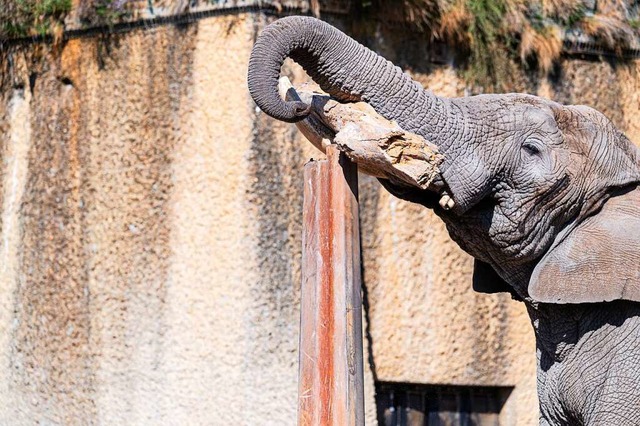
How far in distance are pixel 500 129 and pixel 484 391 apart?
150 inches

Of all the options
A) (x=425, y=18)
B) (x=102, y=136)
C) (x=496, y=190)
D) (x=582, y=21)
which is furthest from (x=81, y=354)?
(x=496, y=190)

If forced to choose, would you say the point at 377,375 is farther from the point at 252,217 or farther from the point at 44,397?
the point at 44,397

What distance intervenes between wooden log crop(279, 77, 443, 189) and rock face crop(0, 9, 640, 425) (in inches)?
121

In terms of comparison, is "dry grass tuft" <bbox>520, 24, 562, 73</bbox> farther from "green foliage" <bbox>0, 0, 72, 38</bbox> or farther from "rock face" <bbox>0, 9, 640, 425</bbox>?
"green foliage" <bbox>0, 0, 72, 38</bbox>

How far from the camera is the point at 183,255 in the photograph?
6.18 meters

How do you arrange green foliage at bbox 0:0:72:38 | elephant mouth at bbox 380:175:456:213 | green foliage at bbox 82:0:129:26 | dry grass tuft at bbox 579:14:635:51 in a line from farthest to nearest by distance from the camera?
1. dry grass tuft at bbox 579:14:635:51
2. green foliage at bbox 0:0:72:38
3. green foliage at bbox 82:0:129:26
4. elephant mouth at bbox 380:175:456:213

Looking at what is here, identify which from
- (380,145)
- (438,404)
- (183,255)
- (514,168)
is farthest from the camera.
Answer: (438,404)

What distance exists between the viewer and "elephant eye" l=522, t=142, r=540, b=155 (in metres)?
3.07

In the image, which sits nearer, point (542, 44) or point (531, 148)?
point (531, 148)

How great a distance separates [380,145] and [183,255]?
3.37 meters

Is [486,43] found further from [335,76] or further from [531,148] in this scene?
[335,76]

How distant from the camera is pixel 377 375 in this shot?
6.33 metres

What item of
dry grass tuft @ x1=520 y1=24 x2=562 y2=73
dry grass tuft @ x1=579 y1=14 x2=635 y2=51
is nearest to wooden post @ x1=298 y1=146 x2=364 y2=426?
dry grass tuft @ x1=520 y1=24 x2=562 y2=73

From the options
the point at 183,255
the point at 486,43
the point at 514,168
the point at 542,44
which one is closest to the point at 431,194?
the point at 514,168
